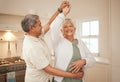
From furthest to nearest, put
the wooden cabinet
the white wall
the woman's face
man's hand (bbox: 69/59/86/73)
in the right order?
the wooden cabinet → the white wall → the woman's face → man's hand (bbox: 69/59/86/73)

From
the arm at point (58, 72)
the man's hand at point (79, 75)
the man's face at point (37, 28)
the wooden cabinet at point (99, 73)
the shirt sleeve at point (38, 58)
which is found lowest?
the wooden cabinet at point (99, 73)

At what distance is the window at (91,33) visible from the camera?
336 centimetres

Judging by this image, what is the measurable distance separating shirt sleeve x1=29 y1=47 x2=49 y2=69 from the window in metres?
2.39

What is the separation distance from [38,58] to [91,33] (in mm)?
2589

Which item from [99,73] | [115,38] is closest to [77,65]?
[115,38]

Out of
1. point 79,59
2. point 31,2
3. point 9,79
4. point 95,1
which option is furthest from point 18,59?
point 79,59

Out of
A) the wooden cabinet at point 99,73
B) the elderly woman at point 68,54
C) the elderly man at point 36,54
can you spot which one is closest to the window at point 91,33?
the wooden cabinet at point 99,73

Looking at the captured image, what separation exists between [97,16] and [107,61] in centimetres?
96

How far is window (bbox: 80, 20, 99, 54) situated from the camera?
336cm

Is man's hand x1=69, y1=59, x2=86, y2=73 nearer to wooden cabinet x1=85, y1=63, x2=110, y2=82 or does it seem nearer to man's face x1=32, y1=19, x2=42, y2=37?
man's face x1=32, y1=19, x2=42, y2=37

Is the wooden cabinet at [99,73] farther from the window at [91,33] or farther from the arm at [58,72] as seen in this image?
the arm at [58,72]

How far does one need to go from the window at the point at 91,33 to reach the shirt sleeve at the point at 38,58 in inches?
94.1

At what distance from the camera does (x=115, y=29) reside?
109 inches

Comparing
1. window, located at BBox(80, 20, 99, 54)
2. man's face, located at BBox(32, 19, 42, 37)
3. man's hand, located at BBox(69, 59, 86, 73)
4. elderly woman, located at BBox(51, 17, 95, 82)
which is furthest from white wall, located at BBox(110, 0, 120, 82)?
man's face, located at BBox(32, 19, 42, 37)
